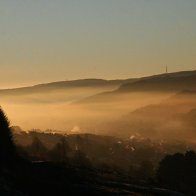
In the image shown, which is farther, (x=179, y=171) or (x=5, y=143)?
(x=179, y=171)

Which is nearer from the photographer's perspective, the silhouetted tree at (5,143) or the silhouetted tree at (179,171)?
the silhouetted tree at (5,143)

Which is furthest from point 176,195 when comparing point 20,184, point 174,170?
point 174,170

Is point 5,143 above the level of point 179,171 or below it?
above

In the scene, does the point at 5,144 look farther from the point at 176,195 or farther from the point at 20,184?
the point at 176,195

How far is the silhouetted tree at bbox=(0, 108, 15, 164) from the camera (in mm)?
89594

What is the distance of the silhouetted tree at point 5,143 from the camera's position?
89594mm

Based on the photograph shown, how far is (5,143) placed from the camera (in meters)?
91.9

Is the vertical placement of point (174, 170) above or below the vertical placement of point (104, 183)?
below

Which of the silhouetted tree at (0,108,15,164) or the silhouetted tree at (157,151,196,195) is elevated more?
the silhouetted tree at (0,108,15,164)

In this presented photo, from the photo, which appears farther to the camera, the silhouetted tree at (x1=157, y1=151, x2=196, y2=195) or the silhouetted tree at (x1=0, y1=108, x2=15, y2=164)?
the silhouetted tree at (x1=157, y1=151, x2=196, y2=195)

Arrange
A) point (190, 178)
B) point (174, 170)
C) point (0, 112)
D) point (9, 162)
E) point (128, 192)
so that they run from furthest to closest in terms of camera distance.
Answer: point (174, 170) → point (190, 178) → point (0, 112) → point (9, 162) → point (128, 192)

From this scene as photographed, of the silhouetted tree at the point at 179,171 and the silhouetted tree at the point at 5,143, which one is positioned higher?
the silhouetted tree at the point at 5,143

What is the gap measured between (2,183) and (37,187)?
499 cm

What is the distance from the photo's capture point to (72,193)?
250 ft
